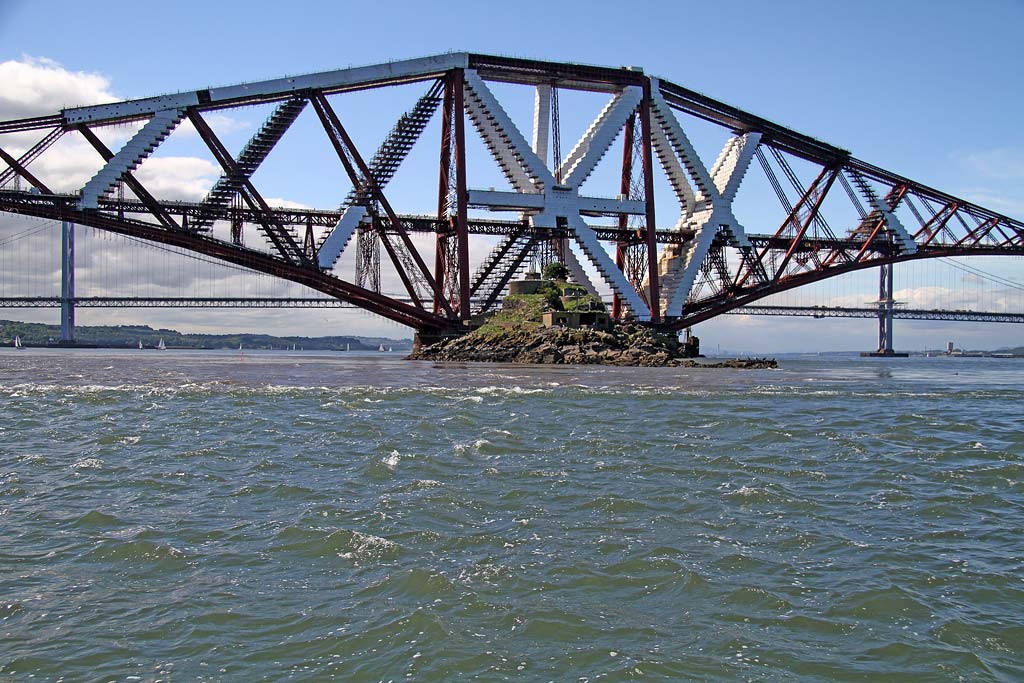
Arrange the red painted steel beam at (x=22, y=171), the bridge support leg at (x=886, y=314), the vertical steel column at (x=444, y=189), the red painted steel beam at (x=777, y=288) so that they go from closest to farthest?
the red painted steel beam at (x=22, y=171)
the vertical steel column at (x=444, y=189)
the red painted steel beam at (x=777, y=288)
the bridge support leg at (x=886, y=314)

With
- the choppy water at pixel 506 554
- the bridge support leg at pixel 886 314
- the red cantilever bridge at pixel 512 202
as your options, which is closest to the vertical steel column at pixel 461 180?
the red cantilever bridge at pixel 512 202

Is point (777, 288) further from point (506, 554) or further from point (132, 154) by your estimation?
point (506, 554)

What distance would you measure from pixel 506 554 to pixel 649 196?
176ft

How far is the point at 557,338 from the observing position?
1898 inches

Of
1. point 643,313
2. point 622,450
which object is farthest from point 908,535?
point 643,313

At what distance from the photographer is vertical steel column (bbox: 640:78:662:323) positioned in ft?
190

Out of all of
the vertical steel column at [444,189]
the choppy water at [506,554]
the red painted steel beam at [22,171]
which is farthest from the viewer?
the vertical steel column at [444,189]

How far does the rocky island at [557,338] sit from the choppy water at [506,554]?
3106 cm

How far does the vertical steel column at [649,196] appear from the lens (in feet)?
190

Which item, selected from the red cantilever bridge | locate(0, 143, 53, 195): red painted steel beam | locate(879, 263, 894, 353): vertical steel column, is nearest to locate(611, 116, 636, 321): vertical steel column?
the red cantilever bridge

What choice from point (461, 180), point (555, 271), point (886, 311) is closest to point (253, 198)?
point (461, 180)

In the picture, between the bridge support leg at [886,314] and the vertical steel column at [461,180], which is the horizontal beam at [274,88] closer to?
the vertical steel column at [461,180]

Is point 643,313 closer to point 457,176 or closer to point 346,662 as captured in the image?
point 457,176

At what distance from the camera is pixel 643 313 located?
5784cm
